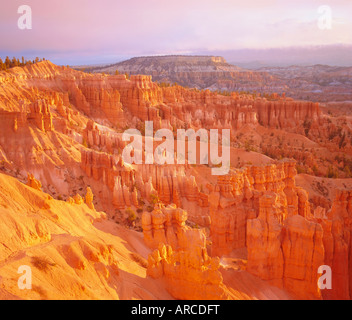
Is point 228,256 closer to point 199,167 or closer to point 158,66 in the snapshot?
point 199,167

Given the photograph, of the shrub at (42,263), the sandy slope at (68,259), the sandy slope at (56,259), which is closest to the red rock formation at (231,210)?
the sandy slope at (68,259)

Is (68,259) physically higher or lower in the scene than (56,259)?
lower

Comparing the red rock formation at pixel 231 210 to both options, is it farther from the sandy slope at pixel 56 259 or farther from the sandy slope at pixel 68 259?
the sandy slope at pixel 56 259

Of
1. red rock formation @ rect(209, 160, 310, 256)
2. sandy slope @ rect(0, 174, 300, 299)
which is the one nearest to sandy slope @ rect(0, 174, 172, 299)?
sandy slope @ rect(0, 174, 300, 299)

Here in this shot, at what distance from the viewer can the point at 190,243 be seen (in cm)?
1320

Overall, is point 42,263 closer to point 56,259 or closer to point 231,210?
point 56,259

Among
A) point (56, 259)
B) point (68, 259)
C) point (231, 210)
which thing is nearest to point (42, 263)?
point (56, 259)

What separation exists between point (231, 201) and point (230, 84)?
11353cm

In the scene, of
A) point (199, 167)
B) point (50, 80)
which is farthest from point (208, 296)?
point (50, 80)

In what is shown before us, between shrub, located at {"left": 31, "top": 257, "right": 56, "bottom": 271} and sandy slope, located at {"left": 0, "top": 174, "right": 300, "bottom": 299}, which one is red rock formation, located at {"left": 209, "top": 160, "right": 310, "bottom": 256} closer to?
sandy slope, located at {"left": 0, "top": 174, "right": 300, "bottom": 299}

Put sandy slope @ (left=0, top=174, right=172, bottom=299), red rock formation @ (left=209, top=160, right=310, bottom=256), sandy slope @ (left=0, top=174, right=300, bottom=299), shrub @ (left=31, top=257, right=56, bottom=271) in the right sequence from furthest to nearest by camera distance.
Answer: red rock formation @ (left=209, top=160, right=310, bottom=256) → shrub @ (left=31, top=257, right=56, bottom=271) → sandy slope @ (left=0, top=174, right=300, bottom=299) → sandy slope @ (left=0, top=174, right=172, bottom=299)

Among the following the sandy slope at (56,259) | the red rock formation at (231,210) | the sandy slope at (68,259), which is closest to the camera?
the sandy slope at (56,259)

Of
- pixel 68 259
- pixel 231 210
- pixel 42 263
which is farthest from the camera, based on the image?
pixel 231 210

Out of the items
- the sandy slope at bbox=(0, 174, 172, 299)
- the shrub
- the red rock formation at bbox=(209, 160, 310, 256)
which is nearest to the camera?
the sandy slope at bbox=(0, 174, 172, 299)
